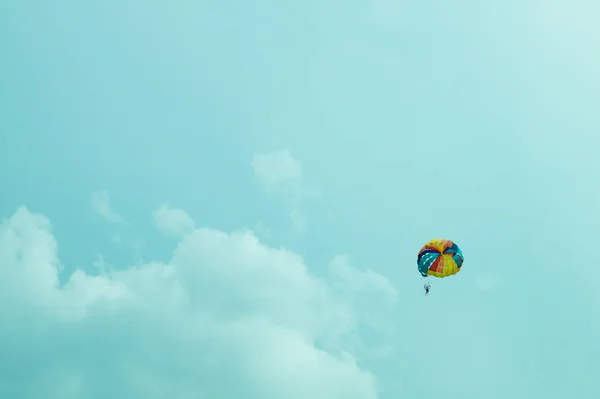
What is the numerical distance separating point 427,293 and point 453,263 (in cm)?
659

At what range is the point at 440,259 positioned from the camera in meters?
71.4

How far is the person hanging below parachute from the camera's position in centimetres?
7131

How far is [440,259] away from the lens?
71.4 meters

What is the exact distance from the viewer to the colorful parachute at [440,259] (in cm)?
7131

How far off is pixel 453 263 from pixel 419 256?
421 cm

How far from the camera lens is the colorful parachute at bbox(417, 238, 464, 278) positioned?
7131 centimetres

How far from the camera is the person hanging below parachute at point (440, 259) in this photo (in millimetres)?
71312

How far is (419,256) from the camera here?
7312 cm

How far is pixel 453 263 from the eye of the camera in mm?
71375

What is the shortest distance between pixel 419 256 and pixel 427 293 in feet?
19.4
